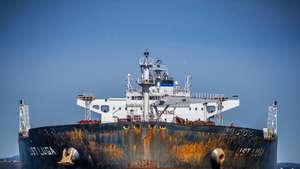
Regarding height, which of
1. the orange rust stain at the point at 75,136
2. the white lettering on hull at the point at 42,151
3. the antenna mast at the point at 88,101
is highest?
the antenna mast at the point at 88,101

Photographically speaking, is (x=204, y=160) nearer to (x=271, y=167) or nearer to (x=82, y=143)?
(x=82, y=143)

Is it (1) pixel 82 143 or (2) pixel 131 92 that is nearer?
(1) pixel 82 143

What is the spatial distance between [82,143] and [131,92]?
69.5ft

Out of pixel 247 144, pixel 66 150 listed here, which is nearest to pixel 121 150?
pixel 66 150

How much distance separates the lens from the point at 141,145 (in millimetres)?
65812

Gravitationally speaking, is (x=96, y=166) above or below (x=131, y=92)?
below

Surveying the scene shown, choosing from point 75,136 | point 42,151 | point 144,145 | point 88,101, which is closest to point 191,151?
point 144,145

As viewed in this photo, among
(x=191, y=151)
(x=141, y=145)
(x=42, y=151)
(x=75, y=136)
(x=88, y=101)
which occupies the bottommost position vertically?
(x=42, y=151)

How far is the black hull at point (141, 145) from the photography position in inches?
2594

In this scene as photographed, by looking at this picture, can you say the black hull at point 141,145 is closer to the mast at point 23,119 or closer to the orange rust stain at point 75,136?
the orange rust stain at point 75,136

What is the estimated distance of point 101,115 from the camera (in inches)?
3489

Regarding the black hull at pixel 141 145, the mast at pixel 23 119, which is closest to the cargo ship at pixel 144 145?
the black hull at pixel 141 145

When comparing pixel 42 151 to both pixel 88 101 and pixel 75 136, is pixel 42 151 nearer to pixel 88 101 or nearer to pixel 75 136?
pixel 75 136

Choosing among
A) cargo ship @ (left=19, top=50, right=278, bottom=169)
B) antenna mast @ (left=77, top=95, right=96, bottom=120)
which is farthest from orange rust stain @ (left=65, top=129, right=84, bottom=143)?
antenna mast @ (left=77, top=95, right=96, bottom=120)
